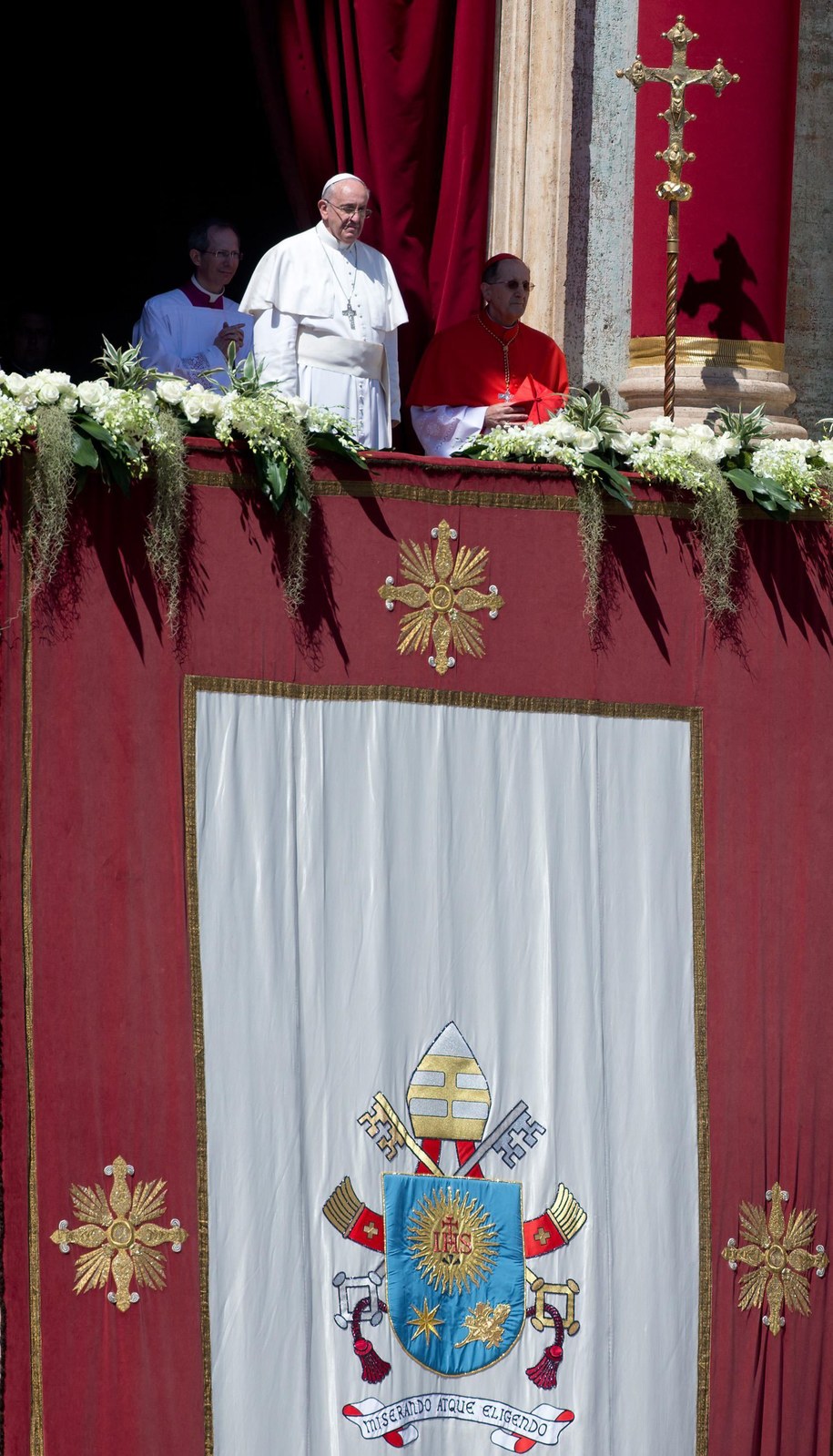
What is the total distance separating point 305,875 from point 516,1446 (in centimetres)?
176

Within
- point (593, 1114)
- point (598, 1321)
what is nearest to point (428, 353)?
point (593, 1114)

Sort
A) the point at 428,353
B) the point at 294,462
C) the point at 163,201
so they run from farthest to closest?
1. the point at 163,201
2. the point at 428,353
3. the point at 294,462

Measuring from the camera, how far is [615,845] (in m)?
7.25

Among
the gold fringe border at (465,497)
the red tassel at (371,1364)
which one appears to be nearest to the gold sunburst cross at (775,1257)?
the red tassel at (371,1364)

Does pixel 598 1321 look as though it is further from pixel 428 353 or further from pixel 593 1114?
pixel 428 353

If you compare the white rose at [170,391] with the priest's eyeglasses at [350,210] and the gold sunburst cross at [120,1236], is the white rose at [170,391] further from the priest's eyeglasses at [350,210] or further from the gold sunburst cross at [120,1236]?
the gold sunburst cross at [120,1236]

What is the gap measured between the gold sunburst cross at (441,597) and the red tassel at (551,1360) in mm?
1908

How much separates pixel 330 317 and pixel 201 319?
0.73 meters

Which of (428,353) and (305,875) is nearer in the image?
(305,875)

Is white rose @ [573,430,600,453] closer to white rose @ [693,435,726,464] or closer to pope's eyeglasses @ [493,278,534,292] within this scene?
white rose @ [693,435,726,464]

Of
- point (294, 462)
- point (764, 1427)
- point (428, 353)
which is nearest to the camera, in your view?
point (294, 462)

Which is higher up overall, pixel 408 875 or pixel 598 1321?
pixel 408 875

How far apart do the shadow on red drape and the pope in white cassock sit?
1.87 ft

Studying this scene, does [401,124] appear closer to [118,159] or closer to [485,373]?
[485,373]
